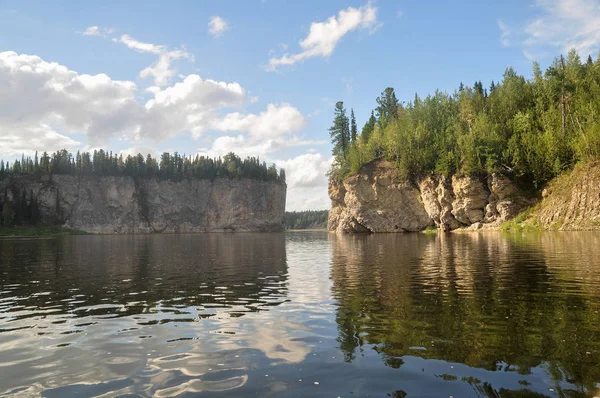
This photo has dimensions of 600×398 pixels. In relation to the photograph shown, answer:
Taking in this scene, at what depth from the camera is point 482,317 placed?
45.6 feet

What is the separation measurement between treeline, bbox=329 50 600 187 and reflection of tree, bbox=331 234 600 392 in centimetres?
6193

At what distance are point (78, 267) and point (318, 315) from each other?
2753 centimetres

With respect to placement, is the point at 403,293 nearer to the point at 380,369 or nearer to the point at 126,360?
the point at 380,369

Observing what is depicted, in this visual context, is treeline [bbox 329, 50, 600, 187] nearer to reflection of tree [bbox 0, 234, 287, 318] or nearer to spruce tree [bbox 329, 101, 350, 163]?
spruce tree [bbox 329, 101, 350, 163]

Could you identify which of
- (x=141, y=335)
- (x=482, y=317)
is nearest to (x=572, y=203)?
(x=482, y=317)

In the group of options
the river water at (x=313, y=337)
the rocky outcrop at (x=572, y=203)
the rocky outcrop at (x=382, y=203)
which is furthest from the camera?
the rocky outcrop at (x=382, y=203)

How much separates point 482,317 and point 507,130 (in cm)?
8914

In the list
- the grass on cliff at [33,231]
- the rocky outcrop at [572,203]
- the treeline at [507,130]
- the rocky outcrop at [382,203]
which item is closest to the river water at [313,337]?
the rocky outcrop at [572,203]

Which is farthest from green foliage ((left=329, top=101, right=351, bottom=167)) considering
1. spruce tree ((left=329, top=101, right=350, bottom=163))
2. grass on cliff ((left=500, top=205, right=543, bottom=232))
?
grass on cliff ((left=500, top=205, right=543, bottom=232))

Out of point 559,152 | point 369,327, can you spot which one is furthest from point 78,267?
point 559,152

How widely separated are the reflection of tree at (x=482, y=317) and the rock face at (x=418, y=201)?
64.7 meters

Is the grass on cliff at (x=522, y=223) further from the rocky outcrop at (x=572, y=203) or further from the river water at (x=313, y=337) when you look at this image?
the river water at (x=313, y=337)

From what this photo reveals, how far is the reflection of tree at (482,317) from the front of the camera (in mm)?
10117

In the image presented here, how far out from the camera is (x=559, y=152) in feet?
257
